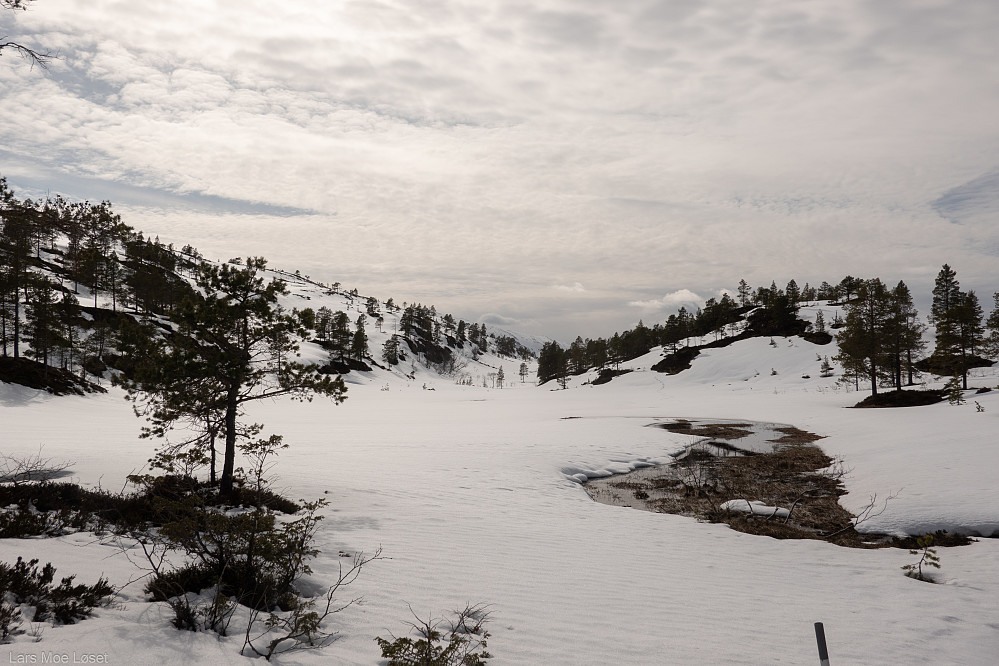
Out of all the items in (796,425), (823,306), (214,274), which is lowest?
(796,425)

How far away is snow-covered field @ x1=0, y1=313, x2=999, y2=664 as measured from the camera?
514 centimetres

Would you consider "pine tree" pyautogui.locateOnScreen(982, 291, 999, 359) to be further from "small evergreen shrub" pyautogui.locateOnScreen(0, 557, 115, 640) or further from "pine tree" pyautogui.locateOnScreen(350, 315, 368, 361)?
"pine tree" pyautogui.locateOnScreen(350, 315, 368, 361)

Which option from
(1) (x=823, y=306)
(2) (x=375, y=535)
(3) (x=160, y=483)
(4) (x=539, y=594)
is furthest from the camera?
(1) (x=823, y=306)

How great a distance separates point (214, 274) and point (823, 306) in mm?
122108

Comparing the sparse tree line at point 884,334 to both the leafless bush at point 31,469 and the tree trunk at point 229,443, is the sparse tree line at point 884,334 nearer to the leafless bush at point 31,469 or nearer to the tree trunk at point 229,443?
the tree trunk at point 229,443

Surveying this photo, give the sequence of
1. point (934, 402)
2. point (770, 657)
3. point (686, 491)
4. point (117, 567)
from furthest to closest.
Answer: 1. point (934, 402)
2. point (686, 491)
3. point (117, 567)
4. point (770, 657)

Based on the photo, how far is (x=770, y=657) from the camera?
16.8 feet

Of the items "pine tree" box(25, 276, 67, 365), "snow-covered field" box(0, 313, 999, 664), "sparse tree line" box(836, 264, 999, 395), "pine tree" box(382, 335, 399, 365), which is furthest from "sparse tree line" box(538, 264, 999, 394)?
"pine tree" box(25, 276, 67, 365)

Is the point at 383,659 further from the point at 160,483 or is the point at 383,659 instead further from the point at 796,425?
the point at 796,425

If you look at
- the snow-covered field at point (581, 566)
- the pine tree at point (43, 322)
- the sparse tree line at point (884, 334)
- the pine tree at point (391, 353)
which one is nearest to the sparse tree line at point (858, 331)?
the sparse tree line at point (884, 334)

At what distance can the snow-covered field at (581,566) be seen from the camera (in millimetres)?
5141

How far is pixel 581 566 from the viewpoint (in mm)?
7941

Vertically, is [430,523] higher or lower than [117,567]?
lower

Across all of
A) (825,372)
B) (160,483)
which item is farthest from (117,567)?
(825,372)
